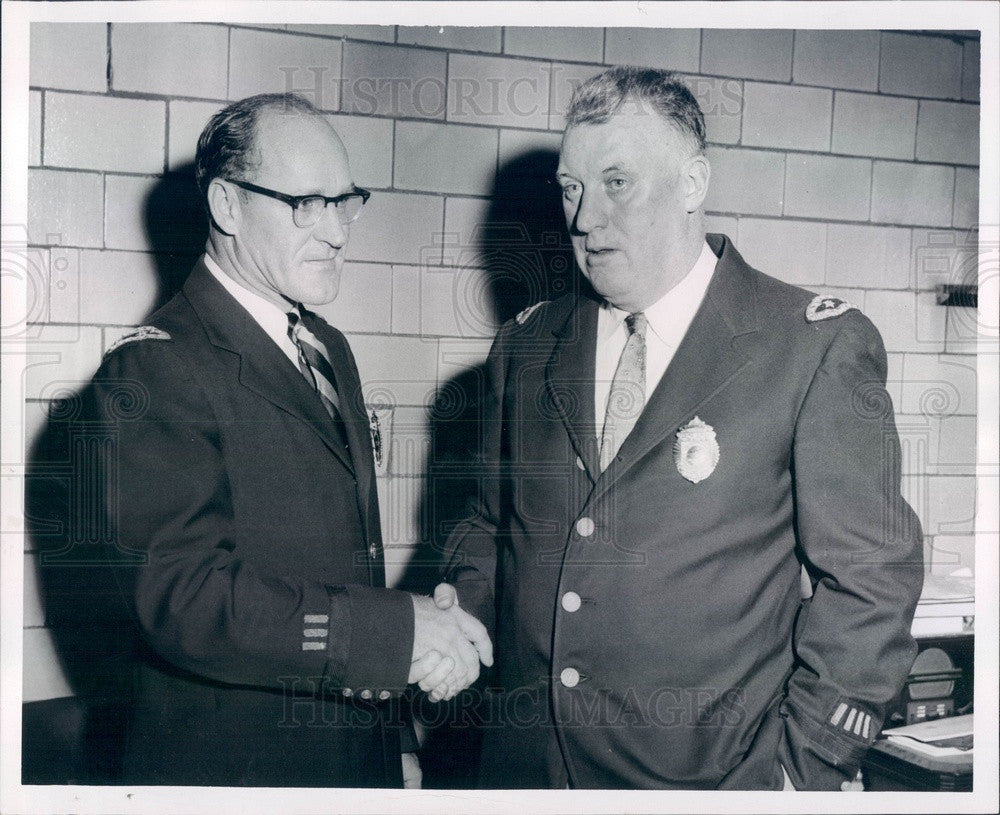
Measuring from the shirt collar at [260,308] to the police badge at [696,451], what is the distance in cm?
77

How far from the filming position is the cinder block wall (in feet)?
5.44

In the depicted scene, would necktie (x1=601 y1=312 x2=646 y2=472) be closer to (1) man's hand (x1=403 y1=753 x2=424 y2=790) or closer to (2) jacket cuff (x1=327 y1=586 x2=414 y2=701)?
(2) jacket cuff (x1=327 y1=586 x2=414 y2=701)

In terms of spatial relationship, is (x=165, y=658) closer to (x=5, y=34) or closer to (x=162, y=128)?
(x=162, y=128)

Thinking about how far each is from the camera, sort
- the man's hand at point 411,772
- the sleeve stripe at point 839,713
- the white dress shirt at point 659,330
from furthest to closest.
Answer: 1. the man's hand at point 411,772
2. the white dress shirt at point 659,330
3. the sleeve stripe at point 839,713

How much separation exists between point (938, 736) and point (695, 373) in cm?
90

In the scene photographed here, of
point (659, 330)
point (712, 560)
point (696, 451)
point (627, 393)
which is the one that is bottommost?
point (712, 560)

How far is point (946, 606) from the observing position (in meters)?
1.68

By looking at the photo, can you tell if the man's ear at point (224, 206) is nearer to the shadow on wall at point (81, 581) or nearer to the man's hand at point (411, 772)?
the shadow on wall at point (81, 581)

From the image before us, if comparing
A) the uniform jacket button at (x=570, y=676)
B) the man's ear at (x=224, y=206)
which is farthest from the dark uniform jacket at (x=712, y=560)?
the man's ear at (x=224, y=206)

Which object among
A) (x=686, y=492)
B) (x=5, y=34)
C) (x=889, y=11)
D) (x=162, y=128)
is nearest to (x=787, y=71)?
(x=889, y=11)

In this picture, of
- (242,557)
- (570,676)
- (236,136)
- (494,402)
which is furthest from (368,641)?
(236,136)

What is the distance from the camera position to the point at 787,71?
5.57 feet

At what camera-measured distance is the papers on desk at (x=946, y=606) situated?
166 cm

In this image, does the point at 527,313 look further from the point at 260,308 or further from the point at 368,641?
the point at 368,641
